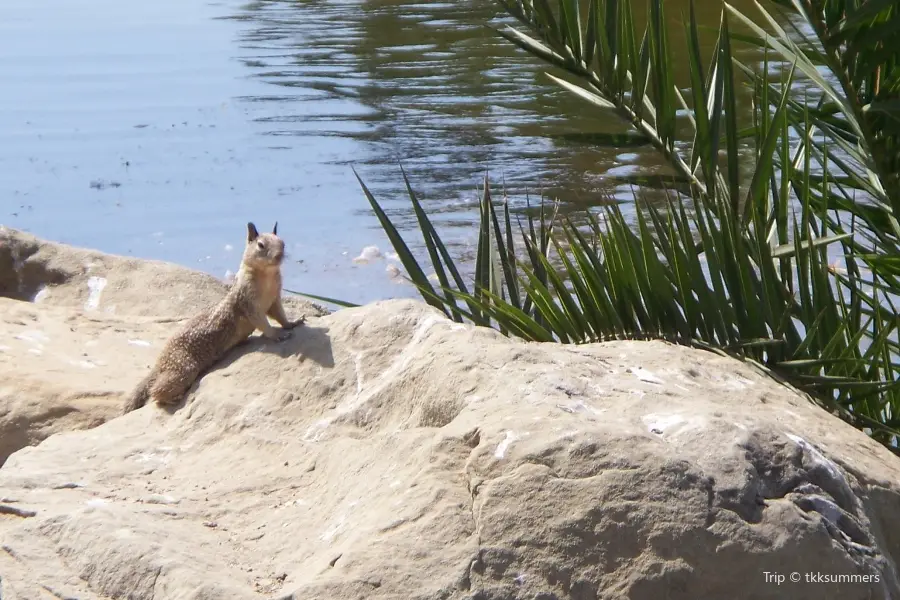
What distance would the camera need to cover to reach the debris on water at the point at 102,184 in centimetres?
1181

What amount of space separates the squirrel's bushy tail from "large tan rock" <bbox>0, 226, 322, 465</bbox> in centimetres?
27

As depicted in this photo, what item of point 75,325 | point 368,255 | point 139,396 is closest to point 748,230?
point 139,396

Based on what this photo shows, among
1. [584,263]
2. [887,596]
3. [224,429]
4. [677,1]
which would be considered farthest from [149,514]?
[677,1]

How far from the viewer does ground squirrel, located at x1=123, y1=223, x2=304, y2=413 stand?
187 inches

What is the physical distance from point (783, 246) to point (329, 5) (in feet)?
57.6

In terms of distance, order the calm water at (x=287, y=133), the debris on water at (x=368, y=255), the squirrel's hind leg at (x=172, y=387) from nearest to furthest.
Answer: the squirrel's hind leg at (x=172, y=387) < the debris on water at (x=368, y=255) < the calm water at (x=287, y=133)

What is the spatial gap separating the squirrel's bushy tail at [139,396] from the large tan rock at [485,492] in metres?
1.14

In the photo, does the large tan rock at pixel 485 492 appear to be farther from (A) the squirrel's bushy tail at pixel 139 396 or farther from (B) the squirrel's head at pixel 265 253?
(B) the squirrel's head at pixel 265 253

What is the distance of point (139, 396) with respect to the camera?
5211 millimetres

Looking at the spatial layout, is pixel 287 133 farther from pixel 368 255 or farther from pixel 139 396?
pixel 139 396

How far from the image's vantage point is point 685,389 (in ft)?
10.4

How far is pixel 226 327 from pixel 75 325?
240 centimetres

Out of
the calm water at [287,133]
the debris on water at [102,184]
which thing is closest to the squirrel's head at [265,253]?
the calm water at [287,133]

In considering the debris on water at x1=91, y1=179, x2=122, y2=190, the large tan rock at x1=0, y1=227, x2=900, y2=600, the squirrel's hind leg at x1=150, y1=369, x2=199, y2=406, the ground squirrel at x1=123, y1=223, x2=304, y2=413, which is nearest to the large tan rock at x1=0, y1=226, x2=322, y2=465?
the ground squirrel at x1=123, y1=223, x2=304, y2=413
